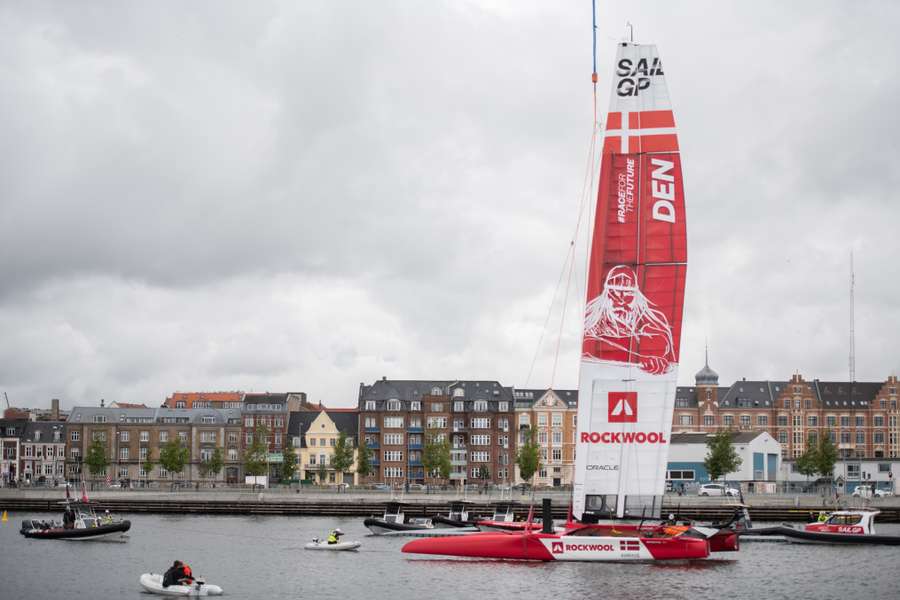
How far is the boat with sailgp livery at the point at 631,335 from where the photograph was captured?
56.8 m

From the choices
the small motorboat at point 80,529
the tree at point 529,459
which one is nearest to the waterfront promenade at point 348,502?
the tree at point 529,459

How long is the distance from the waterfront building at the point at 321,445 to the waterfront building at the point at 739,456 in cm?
4802

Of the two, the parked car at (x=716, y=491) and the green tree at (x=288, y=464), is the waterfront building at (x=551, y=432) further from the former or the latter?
the parked car at (x=716, y=491)

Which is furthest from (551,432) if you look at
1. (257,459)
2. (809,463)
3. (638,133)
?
(638,133)

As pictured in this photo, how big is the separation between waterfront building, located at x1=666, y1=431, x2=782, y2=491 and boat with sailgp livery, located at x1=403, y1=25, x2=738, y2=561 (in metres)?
89.2

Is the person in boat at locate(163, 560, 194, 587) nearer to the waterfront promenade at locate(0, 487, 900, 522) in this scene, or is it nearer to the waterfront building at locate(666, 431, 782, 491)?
the waterfront promenade at locate(0, 487, 900, 522)

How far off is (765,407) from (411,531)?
9928 centimetres

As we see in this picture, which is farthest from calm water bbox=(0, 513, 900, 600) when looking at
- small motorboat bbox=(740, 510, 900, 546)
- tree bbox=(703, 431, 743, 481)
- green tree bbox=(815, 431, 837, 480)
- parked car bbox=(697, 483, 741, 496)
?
green tree bbox=(815, 431, 837, 480)

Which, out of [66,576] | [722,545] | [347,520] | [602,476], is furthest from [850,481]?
[66,576]

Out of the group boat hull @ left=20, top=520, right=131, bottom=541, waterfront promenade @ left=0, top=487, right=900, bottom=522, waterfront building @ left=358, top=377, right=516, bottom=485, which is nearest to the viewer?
boat hull @ left=20, top=520, right=131, bottom=541

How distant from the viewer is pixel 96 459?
164 metres

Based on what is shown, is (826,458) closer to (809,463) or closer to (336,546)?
(809,463)

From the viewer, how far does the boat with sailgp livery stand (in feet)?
186

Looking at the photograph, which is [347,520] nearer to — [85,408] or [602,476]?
[602,476]
